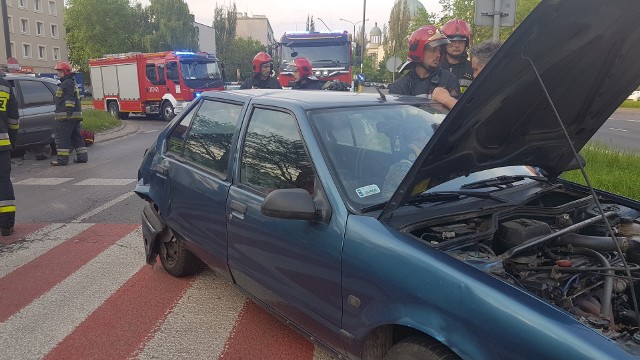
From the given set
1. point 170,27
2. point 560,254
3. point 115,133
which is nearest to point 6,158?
point 560,254

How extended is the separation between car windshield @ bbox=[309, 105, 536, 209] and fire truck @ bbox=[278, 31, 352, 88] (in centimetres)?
1337

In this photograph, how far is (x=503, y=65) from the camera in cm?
192

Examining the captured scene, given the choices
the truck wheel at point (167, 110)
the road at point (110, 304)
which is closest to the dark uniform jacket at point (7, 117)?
the road at point (110, 304)

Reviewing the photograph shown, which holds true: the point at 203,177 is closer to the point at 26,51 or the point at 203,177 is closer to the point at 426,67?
the point at 426,67

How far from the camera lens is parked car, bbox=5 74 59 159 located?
10250 mm

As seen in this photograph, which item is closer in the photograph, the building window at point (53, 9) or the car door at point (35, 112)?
the car door at point (35, 112)

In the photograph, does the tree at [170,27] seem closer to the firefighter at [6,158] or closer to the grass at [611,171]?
the firefighter at [6,158]

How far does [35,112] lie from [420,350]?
10.8 metres

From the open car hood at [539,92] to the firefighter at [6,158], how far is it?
4.92 metres

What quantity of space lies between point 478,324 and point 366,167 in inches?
43.8

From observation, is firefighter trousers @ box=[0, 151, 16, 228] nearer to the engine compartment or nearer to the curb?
the engine compartment

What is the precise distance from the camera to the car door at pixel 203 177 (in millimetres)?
3293

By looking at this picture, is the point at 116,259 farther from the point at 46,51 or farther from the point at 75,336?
the point at 46,51

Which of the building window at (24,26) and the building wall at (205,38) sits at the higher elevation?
the building window at (24,26)
